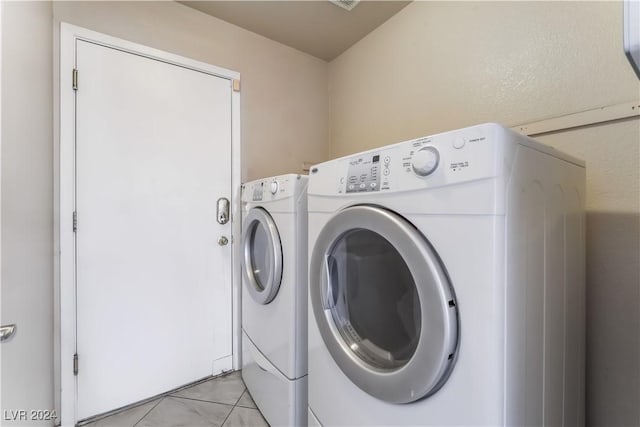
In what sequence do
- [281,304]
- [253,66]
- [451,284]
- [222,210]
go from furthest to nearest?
[253,66] < [222,210] < [281,304] < [451,284]

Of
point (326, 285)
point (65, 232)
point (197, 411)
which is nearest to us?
point (326, 285)

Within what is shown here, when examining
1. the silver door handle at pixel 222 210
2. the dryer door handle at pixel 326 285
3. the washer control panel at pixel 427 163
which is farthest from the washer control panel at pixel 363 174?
the silver door handle at pixel 222 210

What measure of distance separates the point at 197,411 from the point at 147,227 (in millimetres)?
1000

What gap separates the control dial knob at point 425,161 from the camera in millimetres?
616

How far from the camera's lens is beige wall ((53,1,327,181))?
1494 mm

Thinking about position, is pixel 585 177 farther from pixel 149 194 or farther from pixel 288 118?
pixel 149 194

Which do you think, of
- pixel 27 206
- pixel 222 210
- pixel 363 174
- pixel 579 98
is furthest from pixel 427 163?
pixel 222 210

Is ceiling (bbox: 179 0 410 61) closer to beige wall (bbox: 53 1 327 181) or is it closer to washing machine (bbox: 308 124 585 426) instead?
beige wall (bbox: 53 1 327 181)

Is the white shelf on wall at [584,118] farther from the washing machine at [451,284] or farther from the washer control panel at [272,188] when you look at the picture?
the washer control panel at [272,188]

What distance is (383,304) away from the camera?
0.84 metres

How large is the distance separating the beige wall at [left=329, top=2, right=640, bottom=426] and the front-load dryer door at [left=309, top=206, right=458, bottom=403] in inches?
33.0

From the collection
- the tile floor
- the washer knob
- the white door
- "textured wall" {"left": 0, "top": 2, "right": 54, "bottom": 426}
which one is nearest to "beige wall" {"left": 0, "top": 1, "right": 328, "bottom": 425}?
"textured wall" {"left": 0, "top": 2, "right": 54, "bottom": 426}

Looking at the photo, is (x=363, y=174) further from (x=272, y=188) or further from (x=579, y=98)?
(x=579, y=98)

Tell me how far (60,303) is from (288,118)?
1.71 meters
